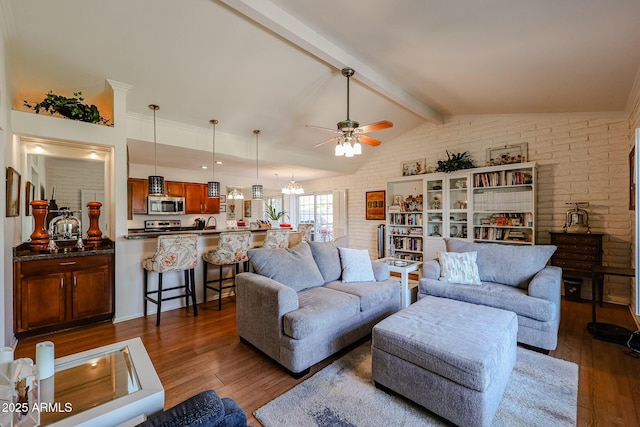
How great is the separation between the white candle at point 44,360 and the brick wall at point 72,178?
3791 millimetres

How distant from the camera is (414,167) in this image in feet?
19.3

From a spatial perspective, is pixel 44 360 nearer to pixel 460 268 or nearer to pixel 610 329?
pixel 460 268

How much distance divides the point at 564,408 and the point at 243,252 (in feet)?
11.1

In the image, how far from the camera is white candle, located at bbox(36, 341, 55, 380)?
Result: 1.32m

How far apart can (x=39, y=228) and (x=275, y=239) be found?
2650 mm

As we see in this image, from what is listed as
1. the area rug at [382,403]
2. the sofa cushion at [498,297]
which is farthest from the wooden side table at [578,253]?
the area rug at [382,403]

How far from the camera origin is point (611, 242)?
383 cm

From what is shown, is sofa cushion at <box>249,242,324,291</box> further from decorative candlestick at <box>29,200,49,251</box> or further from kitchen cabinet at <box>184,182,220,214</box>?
kitchen cabinet at <box>184,182,220,214</box>

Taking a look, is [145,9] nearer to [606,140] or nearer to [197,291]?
[197,291]

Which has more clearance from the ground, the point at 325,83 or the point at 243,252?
the point at 325,83

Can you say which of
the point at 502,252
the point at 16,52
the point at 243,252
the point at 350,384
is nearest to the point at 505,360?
the point at 350,384

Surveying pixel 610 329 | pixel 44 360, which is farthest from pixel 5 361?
pixel 610 329

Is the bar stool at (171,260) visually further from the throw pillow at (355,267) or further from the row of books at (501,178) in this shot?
the row of books at (501,178)

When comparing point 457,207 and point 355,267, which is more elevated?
point 457,207
